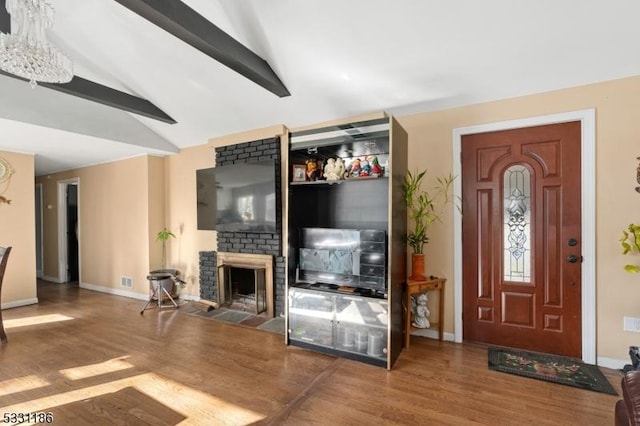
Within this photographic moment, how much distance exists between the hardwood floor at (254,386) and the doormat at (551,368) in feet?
0.26

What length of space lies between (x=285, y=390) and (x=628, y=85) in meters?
3.62

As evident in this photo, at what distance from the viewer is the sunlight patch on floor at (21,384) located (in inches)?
85.8

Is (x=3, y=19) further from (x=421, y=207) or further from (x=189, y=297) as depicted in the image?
(x=421, y=207)

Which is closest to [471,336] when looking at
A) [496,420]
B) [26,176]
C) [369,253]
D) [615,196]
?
[496,420]

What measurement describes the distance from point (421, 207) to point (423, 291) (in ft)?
2.75

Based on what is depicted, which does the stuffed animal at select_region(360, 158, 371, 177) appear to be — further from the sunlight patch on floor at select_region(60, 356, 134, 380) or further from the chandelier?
the sunlight patch on floor at select_region(60, 356, 134, 380)

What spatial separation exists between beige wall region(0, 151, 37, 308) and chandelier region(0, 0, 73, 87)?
368cm

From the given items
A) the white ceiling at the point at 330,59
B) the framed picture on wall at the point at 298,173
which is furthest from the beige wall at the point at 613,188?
the framed picture on wall at the point at 298,173

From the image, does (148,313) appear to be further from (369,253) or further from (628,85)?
(628,85)

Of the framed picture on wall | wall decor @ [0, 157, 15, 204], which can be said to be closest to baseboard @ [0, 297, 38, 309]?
wall decor @ [0, 157, 15, 204]

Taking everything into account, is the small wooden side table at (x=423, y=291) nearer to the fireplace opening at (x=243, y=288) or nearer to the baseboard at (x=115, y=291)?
the fireplace opening at (x=243, y=288)

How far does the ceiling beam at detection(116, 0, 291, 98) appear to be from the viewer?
6.52ft

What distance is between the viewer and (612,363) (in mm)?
2402

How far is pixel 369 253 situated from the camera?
107 inches
